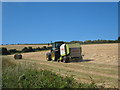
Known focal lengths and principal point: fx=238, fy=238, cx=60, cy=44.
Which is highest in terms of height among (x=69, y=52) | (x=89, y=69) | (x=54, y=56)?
(x=69, y=52)

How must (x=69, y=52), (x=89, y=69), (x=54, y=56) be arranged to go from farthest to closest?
(x=54, y=56)
(x=69, y=52)
(x=89, y=69)

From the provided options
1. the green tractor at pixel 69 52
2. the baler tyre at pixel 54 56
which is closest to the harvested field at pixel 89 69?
the green tractor at pixel 69 52

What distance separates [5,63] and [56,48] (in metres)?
13.1

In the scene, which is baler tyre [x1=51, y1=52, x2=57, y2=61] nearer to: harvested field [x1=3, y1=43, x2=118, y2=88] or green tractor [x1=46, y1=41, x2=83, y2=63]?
green tractor [x1=46, y1=41, x2=83, y2=63]

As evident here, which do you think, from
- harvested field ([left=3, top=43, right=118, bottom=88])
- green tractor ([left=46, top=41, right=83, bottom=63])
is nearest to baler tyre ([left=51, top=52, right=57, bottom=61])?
green tractor ([left=46, top=41, right=83, bottom=63])

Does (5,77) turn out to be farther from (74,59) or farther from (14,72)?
(74,59)

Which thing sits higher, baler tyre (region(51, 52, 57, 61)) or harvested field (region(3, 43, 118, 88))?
baler tyre (region(51, 52, 57, 61))

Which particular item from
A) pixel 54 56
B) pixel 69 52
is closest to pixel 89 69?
pixel 69 52

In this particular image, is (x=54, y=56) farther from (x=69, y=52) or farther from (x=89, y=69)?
(x=89, y=69)

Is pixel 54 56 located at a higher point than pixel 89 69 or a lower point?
higher

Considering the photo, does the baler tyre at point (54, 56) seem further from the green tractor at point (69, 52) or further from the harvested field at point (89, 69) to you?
the harvested field at point (89, 69)

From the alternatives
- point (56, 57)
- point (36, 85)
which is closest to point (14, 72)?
point (36, 85)

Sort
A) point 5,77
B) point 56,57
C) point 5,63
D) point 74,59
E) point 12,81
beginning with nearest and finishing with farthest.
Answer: point 12,81 < point 5,77 < point 5,63 < point 74,59 < point 56,57

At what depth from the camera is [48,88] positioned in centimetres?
866
